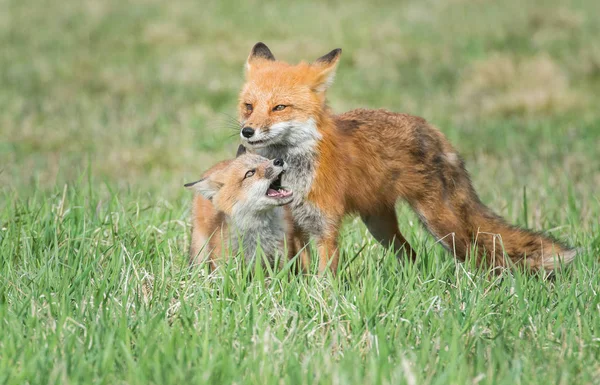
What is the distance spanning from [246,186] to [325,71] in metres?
0.95

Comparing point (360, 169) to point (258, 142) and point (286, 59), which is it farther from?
point (286, 59)

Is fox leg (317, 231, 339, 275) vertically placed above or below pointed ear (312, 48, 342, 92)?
below

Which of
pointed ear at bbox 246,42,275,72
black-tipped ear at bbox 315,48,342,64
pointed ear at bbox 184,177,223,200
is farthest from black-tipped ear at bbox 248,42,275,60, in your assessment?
pointed ear at bbox 184,177,223,200

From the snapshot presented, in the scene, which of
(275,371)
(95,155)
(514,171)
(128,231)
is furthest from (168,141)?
(275,371)

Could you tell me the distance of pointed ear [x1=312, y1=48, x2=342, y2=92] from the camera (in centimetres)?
579

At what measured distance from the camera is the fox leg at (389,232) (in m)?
6.64

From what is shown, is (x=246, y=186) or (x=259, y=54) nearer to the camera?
(x=246, y=186)

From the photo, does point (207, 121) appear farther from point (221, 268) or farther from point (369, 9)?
point (369, 9)

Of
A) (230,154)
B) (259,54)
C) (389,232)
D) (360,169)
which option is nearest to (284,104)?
(360,169)

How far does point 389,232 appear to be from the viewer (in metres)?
6.66

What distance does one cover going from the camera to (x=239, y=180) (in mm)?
→ 6098

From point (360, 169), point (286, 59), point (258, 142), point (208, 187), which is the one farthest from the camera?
point (286, 59)

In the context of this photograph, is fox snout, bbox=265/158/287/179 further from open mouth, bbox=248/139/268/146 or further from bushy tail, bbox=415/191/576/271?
bushy tail, bbox=415/191/576/271

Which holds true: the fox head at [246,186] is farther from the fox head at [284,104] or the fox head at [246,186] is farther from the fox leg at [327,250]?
the fox leg at [327,250]
